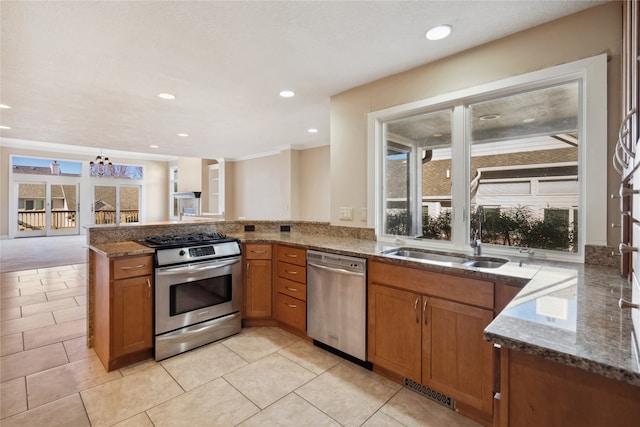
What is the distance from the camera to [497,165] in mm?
2312

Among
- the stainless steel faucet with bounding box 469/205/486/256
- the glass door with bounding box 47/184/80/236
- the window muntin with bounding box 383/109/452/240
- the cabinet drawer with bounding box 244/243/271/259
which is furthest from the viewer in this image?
the glass door with bounding box 47/184/80/236

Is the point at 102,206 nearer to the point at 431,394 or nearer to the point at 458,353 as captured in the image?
the point at 431,394

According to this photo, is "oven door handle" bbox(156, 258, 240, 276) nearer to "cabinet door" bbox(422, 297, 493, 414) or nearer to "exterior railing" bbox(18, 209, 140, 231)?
"cabinet door" bbox(422, 297, 493, 414)

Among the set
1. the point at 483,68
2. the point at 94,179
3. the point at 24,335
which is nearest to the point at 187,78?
the point at 483,68

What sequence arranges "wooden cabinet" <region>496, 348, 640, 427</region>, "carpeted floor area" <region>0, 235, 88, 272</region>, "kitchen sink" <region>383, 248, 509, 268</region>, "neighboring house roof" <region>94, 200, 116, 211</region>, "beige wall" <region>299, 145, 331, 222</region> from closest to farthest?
"wooden cabinet" <region>496, 348, 640, 427</region> < "kitchen sink" <region>383, 248, 509, 268</region> < "carpeted floor area" <region>0, 235, 88, 272</region> < "beige wall" <region>299, 145, 331, 222</region> < "neighboring house roof" <region>94, 200, 116, 211</region>

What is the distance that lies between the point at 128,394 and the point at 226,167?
22.7 ft

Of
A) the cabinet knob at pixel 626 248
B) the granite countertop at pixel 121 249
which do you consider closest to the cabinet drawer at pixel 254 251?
the granite countertop at pixel 121 249

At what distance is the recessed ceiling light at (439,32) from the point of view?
200cm

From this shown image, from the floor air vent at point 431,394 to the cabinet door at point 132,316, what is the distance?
2.08m

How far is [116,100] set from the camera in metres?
3.44

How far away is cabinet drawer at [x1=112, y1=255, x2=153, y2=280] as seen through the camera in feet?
7.40

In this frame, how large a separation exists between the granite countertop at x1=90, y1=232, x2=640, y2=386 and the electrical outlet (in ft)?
4.54

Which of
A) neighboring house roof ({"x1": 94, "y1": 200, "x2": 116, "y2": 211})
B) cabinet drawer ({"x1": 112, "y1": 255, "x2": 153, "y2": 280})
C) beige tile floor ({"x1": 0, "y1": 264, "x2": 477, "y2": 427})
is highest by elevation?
neighboring house roof ({"x1": 94, "y1": 200, "x2": 116, "y2": 211})

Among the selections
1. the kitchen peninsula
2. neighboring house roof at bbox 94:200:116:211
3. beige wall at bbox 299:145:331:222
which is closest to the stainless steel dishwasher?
the kitchen peninsula
